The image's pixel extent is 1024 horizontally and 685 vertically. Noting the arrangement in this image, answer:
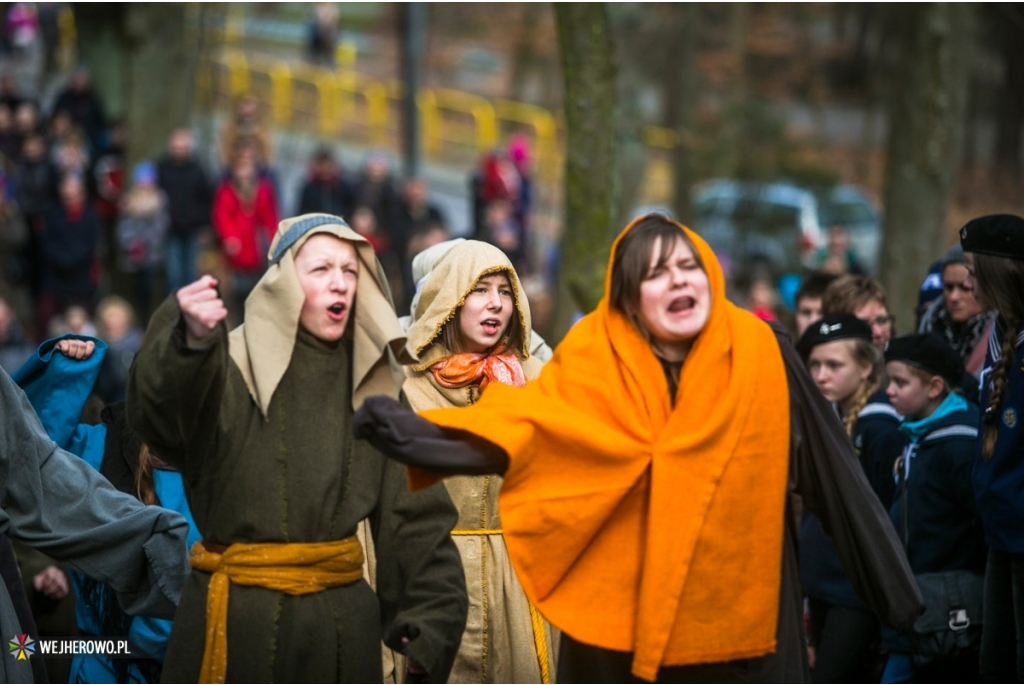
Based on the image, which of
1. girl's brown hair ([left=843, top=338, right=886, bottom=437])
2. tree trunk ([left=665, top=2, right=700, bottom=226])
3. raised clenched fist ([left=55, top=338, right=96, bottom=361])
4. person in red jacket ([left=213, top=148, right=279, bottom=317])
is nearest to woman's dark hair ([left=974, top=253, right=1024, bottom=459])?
girl's brown hair ([left=843, top=338, right=886, bottom=437])

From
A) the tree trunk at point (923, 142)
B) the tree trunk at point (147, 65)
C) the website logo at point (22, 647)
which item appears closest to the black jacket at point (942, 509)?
the website logo at point (22, 647)

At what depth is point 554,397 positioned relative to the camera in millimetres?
4660

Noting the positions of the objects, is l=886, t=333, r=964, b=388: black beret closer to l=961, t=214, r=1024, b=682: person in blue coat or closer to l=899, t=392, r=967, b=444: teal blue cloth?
l=899, t=392, r=967, b=444: teal blue cloth

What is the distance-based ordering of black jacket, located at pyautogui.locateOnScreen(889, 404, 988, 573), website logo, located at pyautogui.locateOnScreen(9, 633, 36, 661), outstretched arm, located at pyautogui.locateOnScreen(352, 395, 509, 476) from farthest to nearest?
black jacket, located at pyautogui.locateOnScreen(889, 404, 988, 573) < website logo, located at pyautogui.locateOnScreen(9, 633, 36, 661) < outstretched arm, located at pyautogui.locateOnScreen(352, 395, 509, 476)

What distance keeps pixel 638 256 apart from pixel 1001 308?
205 cm

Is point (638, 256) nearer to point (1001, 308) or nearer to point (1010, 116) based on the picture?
point (1001, 308)

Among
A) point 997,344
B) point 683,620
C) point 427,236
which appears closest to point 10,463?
point 683,620

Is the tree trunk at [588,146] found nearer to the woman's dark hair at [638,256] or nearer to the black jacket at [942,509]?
the black jacket at [942,509]

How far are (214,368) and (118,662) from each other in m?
2.18

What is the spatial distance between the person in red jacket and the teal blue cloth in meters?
10.4

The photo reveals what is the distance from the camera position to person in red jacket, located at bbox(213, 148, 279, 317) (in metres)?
16.3

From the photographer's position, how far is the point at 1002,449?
5.82 metres

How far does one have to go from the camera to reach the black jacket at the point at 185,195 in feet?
53.4

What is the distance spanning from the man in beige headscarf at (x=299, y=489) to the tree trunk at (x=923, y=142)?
8.01 metres
